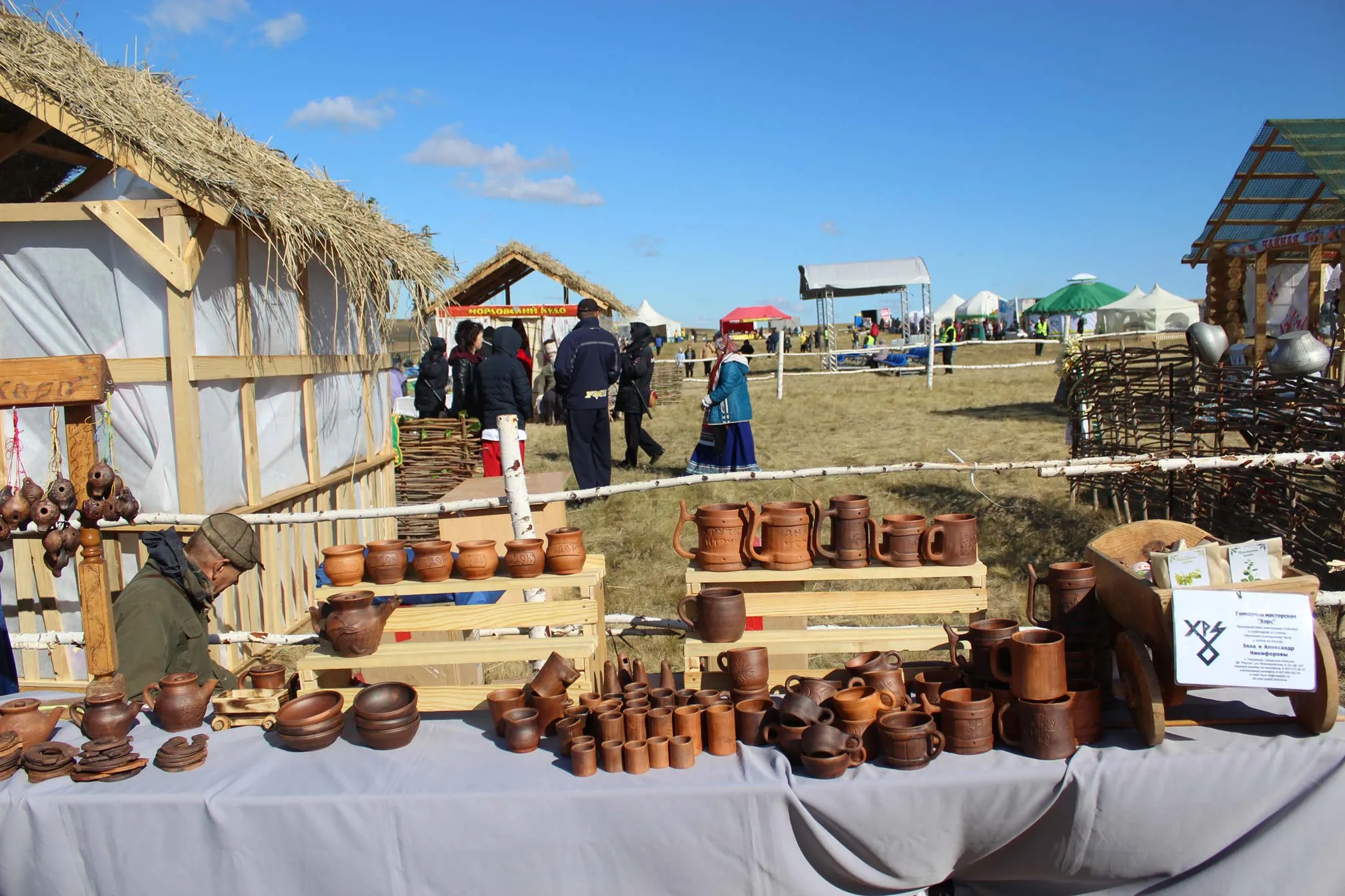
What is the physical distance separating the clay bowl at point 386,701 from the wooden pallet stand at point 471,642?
9 centimetres

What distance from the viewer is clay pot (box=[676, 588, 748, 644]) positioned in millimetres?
2992

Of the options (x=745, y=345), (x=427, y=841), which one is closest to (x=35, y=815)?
(x=427, y=841)

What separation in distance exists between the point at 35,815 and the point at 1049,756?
2.65 meters

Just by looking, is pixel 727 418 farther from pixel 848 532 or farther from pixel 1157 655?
pixel 1157 655

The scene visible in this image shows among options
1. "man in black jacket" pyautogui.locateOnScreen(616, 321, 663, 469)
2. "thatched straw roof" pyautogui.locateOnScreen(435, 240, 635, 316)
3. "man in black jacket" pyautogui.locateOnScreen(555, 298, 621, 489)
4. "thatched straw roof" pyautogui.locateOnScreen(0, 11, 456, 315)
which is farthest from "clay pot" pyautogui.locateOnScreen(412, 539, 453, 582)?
"thatched straw roof" pyautogui.locateOnScreen(435, 240, 635, 316)

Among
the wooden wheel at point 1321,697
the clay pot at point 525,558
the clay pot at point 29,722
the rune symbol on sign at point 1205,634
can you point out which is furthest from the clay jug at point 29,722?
the wooden wheel at point 1321,697

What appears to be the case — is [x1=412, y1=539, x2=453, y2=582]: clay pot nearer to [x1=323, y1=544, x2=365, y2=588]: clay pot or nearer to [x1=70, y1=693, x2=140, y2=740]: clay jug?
[x1=323, y1=544, x2=365, y2=588]: clay pot

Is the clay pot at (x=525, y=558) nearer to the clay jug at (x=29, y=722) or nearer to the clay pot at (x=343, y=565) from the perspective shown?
the clay pot at (x=343, y=565)

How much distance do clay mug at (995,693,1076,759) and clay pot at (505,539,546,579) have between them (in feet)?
5.21

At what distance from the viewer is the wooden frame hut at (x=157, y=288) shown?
4371 mm

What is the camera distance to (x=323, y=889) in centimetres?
239

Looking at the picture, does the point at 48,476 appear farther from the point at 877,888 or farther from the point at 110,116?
the point at 877,888

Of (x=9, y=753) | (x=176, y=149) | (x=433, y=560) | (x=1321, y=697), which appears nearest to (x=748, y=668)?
(x=433, y=560)

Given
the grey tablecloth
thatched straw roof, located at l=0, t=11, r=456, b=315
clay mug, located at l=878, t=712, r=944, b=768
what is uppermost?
thatched straw roof, located at l=0, t=11, r=456, b=315
